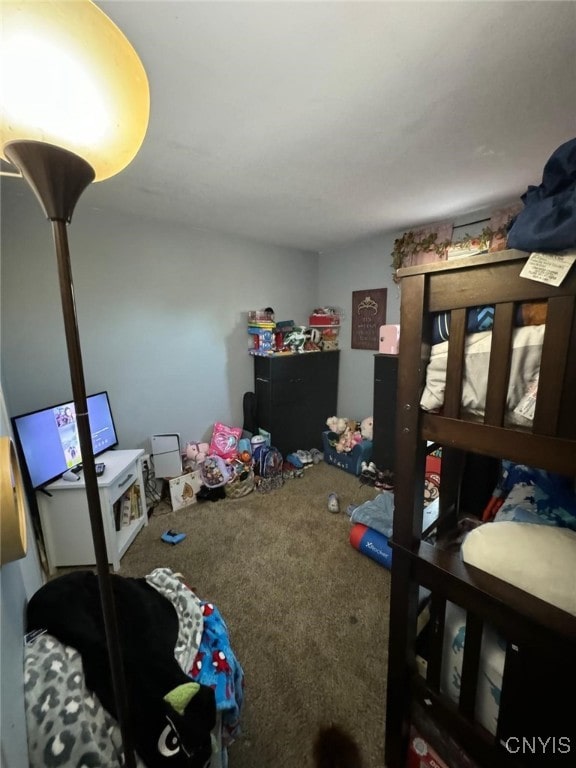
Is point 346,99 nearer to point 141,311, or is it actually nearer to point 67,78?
point 67,78

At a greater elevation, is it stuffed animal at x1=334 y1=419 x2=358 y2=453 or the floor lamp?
the floor lamp

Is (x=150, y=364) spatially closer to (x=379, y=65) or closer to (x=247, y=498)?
(x=247, y=498)

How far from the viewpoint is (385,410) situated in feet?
9.31

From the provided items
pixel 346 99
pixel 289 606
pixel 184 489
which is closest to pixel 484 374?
pixel 346 99

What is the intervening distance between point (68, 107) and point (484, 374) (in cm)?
101

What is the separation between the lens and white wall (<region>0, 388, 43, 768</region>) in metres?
0.53

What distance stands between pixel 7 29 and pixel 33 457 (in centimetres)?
192

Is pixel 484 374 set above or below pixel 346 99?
below

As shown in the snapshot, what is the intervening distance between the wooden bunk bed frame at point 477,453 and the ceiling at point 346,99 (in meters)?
0.79

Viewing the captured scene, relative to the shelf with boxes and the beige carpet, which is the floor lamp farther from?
the shelf with boxes

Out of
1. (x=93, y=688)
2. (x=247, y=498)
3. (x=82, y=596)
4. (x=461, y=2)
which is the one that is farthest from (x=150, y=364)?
(x=461, y=2)

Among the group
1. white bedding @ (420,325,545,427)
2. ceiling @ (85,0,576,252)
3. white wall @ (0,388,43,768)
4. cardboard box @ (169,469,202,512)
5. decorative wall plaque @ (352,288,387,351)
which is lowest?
cardboard box @ (169,469,202,512)

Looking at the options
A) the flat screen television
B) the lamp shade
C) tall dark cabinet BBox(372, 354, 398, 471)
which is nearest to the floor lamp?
the lamp shade

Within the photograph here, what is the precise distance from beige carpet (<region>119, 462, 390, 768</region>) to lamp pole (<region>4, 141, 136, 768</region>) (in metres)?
0.76
